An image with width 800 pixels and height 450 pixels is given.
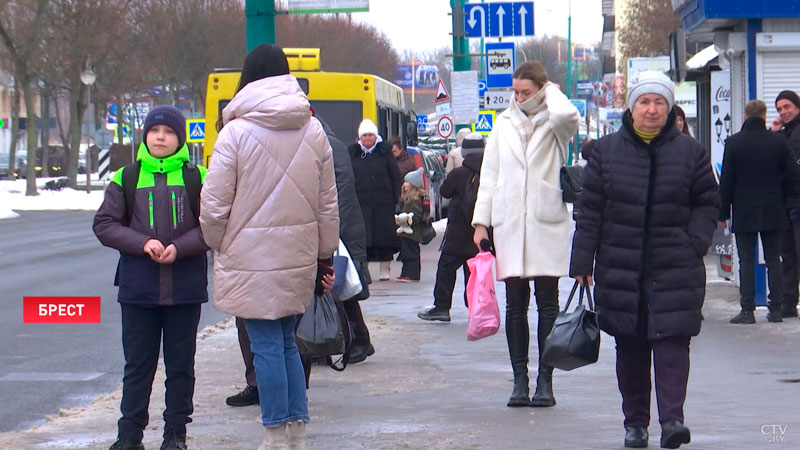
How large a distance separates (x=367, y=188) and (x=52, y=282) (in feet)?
18.2

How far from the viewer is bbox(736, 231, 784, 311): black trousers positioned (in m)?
12.2

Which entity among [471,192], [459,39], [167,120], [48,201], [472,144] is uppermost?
[459,39]

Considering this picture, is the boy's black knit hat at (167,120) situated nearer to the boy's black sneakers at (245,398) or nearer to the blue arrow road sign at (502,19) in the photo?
the boy's black sneakers at (245,398)

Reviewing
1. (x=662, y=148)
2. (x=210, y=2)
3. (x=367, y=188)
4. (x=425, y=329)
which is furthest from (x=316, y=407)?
(x=210, y=2)

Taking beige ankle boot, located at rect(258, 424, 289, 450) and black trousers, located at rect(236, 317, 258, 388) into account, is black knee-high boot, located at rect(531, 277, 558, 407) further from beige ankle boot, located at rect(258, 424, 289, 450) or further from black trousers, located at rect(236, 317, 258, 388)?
beige ankle boot, located at rect(258, 424, 289, 450)

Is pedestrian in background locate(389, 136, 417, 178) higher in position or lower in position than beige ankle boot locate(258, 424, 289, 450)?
higher

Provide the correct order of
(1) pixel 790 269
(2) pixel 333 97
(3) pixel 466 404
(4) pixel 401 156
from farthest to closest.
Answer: (2) pixel 333 97, (4) pixel 401 156, (1) pixel 790 269, (3) pixel 466 404

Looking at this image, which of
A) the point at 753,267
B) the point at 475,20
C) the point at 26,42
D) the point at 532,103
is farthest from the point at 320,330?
the point at 26,42

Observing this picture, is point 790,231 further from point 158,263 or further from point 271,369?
point 158,263

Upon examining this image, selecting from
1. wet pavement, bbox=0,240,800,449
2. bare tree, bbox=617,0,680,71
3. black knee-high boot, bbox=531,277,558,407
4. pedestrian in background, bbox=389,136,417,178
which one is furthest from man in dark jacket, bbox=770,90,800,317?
bare tree, bbox=617,0,680,71

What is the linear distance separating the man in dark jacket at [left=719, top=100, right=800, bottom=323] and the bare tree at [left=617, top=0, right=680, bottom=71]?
4312 cm

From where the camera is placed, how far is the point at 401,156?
63.9 ft

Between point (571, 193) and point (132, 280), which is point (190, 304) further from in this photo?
point (571, 193)

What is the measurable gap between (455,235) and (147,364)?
19.8 ft
